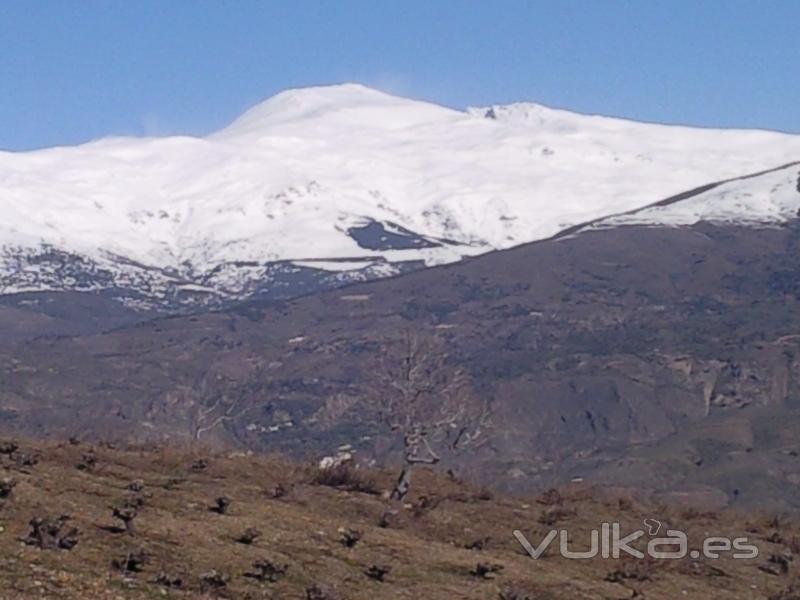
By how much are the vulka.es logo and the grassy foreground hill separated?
0.58ft

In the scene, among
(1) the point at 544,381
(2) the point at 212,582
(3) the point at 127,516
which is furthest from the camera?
(1) the point at 544,381

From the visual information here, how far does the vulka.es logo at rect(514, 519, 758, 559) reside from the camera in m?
19.8

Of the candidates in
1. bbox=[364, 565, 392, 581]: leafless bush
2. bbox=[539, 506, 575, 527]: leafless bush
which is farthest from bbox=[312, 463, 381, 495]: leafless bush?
bbox=[364, 565, 392, 581]: leafless bush

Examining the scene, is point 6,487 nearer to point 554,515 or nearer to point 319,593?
point 319,593

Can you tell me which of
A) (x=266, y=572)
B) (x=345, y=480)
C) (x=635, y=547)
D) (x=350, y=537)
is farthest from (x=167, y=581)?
(x=635, y=547)

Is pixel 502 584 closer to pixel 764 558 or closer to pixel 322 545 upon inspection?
pixel 322 545

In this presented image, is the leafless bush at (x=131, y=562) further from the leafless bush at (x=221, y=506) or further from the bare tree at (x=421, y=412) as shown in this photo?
the bare tree at (x=421, y=412)

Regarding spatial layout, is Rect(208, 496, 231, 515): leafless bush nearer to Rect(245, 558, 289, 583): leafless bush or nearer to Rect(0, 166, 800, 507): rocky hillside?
Rect(245, 558, 289, 583): leafless bush

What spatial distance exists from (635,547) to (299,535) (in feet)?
17.5

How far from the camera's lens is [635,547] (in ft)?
68.1

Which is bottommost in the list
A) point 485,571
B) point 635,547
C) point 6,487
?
point 635,547

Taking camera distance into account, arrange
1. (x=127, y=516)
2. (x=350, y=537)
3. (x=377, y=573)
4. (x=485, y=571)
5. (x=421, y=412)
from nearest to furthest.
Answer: (x=127, y=516)
(x=377, y=573)
(x=485, y=571)
(x=350, y=537)
(x=421, y=412)

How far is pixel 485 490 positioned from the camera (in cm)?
2331

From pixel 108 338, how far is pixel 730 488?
103 m
